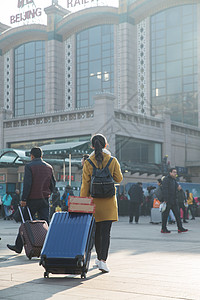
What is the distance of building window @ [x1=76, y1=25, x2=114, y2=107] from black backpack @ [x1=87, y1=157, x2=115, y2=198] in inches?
1733

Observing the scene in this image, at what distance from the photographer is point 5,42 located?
187ft

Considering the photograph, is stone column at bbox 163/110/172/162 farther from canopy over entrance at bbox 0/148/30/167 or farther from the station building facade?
canopy over entrance at bbox 0/148/30/167

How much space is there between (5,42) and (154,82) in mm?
18737

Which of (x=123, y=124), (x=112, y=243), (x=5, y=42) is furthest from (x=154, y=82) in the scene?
(x=112, y=243)

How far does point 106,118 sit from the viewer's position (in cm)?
3503

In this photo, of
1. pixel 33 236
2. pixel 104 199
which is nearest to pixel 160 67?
pixel 33 236

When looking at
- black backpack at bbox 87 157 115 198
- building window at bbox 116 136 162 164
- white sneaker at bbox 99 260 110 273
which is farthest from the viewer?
building window at bbox 116 136 162 164

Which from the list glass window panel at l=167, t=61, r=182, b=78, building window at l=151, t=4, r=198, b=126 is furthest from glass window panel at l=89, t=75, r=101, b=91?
glass window panel at l=167, t=61, r=182, b=78

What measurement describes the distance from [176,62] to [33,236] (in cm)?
4332

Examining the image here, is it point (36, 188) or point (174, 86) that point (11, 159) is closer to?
point (36, 188)

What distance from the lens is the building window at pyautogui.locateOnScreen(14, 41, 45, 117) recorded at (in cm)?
5509

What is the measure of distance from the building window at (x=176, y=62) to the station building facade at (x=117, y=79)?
0.10 meters

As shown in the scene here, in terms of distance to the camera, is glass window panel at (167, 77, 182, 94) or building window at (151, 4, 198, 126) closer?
building window at (151, 4, 198, 126)

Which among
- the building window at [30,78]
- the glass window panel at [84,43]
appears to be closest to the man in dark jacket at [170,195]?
the glass window panel at [84,43]
